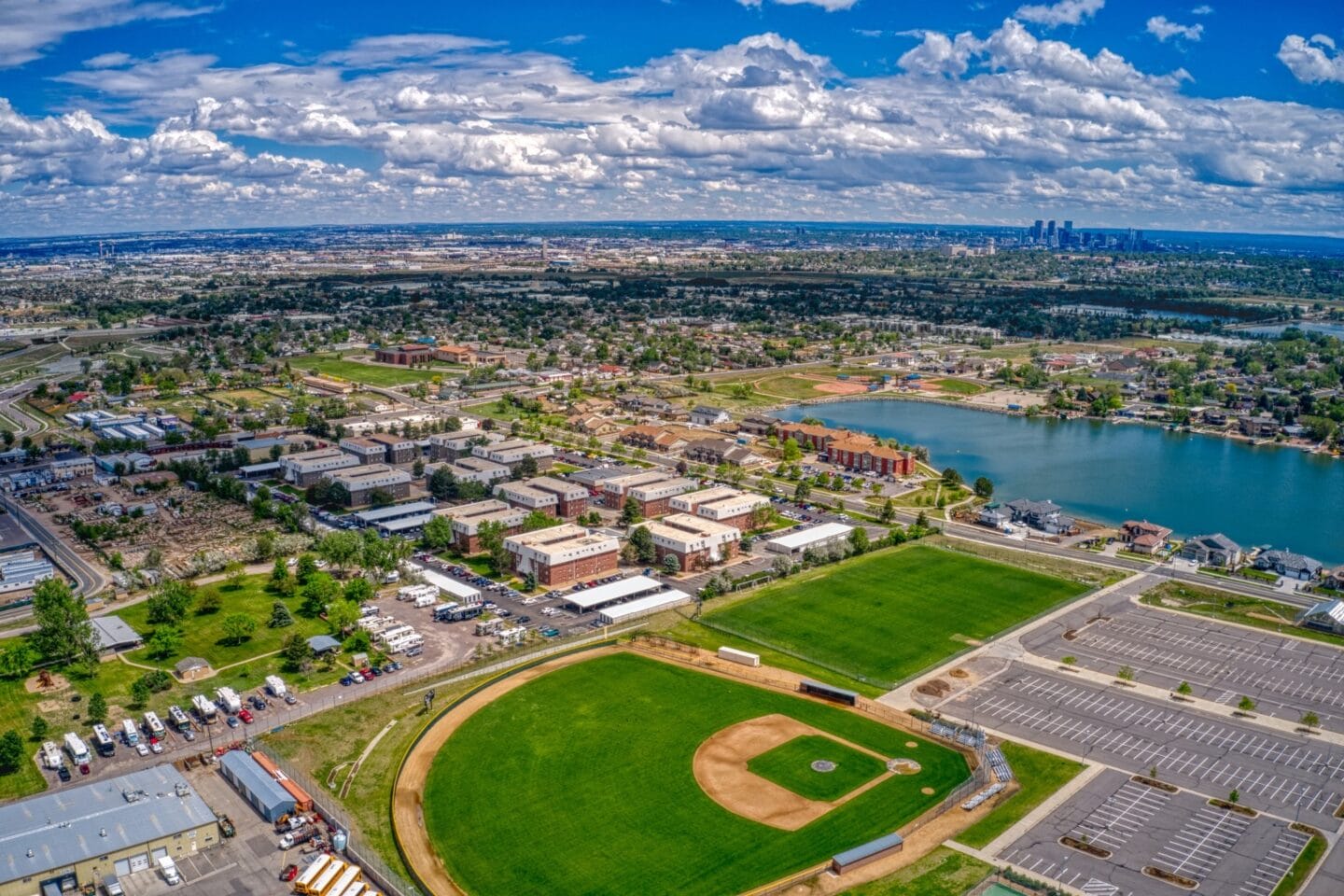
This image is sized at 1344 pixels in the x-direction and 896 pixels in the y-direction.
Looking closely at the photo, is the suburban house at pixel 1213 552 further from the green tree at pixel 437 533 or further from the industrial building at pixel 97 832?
the industrial building at pixel 97 832

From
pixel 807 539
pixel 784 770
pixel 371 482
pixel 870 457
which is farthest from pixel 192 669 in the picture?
pixel 870 457

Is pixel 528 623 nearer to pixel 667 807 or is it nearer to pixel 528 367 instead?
pixel 667 807

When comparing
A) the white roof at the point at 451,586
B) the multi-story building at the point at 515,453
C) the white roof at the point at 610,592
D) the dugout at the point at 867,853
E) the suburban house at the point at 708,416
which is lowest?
the dugout at the point at 867,853

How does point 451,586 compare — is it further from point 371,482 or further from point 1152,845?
point 1152,845

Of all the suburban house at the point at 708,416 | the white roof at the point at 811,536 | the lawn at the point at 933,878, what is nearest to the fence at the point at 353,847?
the lawn at the point at 933,878

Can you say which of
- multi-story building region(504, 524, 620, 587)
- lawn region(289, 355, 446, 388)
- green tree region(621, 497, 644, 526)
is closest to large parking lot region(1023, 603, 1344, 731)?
multi-story building region(504, 524, 620, 587)

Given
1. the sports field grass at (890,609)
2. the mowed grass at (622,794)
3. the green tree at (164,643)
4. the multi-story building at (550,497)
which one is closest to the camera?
the mowed grass at (622,794)

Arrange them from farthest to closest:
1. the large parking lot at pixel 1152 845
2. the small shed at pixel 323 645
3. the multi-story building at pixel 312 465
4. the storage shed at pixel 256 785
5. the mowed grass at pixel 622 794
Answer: the multi-story building at pixel 312 465 < the small shed at pixel 323 645 < the storage shed at pixel 256 785 < the mowed grass at pixel 622 794 < the large parking lot at pixel 1152 845
